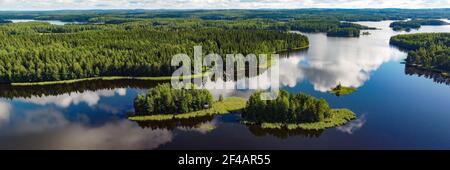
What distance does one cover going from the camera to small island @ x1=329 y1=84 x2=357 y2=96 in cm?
9144

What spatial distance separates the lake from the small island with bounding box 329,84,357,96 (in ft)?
5.52

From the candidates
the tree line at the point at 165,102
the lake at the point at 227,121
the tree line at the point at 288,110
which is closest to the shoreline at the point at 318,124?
the tree line at the point at 288,110

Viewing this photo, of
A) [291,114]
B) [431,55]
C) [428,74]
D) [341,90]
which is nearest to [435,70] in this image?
[428,74]

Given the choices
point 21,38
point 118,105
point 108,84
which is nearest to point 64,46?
point 21,38

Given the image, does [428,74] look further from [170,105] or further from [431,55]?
[170,105]

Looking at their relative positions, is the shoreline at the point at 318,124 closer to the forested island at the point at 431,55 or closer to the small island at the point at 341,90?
the small island at the point at 341,90

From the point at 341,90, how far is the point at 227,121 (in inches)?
1369

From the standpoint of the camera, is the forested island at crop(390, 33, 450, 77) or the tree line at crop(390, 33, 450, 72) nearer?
the forested island at crop(390, 33, 450, 77)

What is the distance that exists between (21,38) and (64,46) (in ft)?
88.0

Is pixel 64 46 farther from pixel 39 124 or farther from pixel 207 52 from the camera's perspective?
pixel 39 124

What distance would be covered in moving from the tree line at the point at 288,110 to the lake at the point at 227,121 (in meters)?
3.11

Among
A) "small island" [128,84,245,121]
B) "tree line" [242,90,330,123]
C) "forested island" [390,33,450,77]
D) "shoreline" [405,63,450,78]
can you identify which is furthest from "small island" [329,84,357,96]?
"forested island" [390,33,450,77]

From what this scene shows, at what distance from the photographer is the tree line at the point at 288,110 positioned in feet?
226

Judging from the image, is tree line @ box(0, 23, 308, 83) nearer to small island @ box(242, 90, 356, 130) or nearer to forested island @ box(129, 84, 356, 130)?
forested island @ box(129, 84, 356, 130)
